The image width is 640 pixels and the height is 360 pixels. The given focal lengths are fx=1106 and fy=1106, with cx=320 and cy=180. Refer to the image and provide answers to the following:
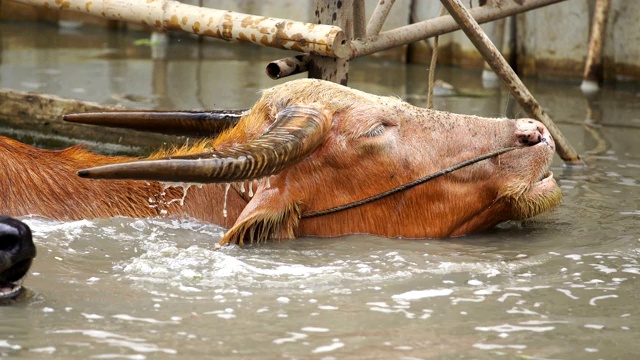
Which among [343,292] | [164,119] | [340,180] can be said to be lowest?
[343,292]

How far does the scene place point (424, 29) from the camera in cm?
718

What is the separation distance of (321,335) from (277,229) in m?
1.43

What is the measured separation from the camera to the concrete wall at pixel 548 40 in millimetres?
11094

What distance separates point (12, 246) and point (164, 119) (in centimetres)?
194

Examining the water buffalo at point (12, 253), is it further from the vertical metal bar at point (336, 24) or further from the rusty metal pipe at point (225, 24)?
the vertical metal bar at point (336, 24)

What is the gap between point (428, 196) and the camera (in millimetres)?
5535

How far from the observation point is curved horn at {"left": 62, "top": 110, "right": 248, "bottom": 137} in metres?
5.92

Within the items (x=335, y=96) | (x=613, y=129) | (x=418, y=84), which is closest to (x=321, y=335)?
(x=335, y=96)

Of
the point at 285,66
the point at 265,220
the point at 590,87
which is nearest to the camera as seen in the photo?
the point at 265,220

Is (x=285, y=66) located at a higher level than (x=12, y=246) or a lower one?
higher

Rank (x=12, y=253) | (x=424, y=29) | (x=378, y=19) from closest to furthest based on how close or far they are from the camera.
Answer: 1. (x=12, y=253)
2. (x=378, y=19)
3. (x=424, y=29)

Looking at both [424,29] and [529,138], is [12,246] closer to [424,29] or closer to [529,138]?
[529,138]

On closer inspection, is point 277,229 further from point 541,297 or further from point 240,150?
point 541,297

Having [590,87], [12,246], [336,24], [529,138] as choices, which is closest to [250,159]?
[12,246]
